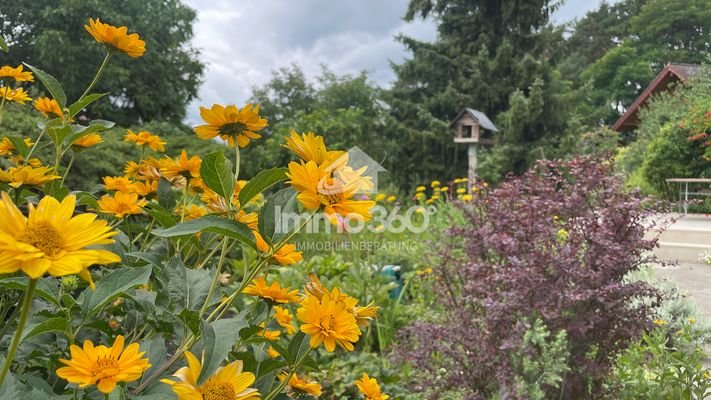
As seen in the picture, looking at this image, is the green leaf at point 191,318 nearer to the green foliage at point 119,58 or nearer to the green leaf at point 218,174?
the green leaf at point 218,174

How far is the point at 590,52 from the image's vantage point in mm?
15656

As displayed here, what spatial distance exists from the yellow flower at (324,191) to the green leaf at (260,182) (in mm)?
34

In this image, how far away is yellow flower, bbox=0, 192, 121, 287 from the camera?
0.32m

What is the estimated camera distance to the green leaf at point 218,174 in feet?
1.66

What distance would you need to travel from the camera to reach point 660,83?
35.3ft

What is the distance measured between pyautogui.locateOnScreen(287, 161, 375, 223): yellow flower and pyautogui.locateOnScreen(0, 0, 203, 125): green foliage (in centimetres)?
1076

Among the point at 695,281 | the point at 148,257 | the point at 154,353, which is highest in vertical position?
the point at 148,257

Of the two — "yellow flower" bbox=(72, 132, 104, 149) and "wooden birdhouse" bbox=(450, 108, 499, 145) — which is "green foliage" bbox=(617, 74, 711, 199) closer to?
"wooden birdhouse" bbox=(450, 108, 499, 145)

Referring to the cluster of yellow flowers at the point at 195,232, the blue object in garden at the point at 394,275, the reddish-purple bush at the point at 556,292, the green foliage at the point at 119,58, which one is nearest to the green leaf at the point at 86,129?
the cluster of yellow flowers at the point at 195,232

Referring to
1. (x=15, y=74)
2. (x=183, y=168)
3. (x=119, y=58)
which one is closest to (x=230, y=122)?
(x=183, y=168)

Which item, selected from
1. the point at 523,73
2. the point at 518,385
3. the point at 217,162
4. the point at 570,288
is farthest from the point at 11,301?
the point at 523,73

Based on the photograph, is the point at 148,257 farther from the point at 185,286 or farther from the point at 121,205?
the point at 121,205

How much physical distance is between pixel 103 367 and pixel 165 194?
1.39 ft

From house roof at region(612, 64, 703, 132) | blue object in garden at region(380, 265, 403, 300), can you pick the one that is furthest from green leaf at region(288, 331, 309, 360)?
house roof at region(612, 64, 703, 132)
